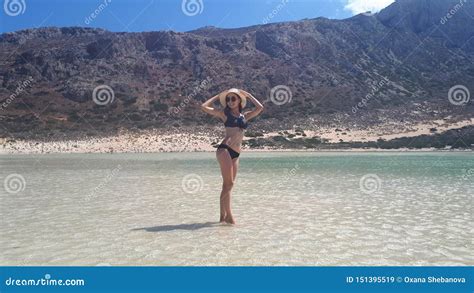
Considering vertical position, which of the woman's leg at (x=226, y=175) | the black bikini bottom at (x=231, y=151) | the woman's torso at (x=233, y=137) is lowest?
the woman's leg at (x=226, y=175)

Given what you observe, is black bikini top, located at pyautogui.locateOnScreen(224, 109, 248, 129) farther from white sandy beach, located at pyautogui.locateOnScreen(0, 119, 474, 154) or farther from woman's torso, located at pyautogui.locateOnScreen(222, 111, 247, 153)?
white sandy beach, located at pyautogui.locateOnScreen(0, 119, 474, 154)

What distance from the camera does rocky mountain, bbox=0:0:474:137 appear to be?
2251 inches

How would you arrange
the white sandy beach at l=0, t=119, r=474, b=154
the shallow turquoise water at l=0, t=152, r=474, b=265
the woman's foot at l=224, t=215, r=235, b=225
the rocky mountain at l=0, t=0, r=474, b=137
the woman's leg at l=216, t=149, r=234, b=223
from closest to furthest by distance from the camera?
the shallow turquoise water at l=0, t=152, r=474, b=265
the woman's leg at l=216, t=149, r=234, b=223
the woman's foot at l=224, t=215, r=235, b=225
the white sandy beach at l=0, t=119, r=474, b=154
the rocky mountain at l=0, t=0, r=474, b=137

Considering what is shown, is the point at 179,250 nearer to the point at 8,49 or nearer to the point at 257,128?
the point at 257,128

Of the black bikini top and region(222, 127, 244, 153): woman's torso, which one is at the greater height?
the black bikini top

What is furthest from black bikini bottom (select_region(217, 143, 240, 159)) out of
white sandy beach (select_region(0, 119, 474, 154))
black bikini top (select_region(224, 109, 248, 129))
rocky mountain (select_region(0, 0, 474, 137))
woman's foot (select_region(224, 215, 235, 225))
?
rocky mountain (select_region(0, 0, 474, 137))

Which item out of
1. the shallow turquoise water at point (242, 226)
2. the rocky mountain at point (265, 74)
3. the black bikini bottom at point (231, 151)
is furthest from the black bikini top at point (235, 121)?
the rocky mountain at point (265, 74)

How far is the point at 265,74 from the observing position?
70.2 m

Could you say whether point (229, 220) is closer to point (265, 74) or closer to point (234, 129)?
point (234, 129)

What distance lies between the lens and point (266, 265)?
4.99m

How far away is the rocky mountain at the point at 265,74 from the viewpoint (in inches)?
2251

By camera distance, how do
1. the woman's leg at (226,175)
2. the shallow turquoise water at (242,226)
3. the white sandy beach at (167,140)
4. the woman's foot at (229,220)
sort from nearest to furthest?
the shallow turquoise water at (242,226) → the woman's leg at (226,175) → the woman's foot at (229,220) → the white sandy beach at (167,140)

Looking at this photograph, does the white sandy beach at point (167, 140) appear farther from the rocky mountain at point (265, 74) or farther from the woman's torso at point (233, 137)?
the woman's torso at point (233, 137)

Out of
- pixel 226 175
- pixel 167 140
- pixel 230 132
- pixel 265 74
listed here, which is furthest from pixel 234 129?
pixel 265 74
